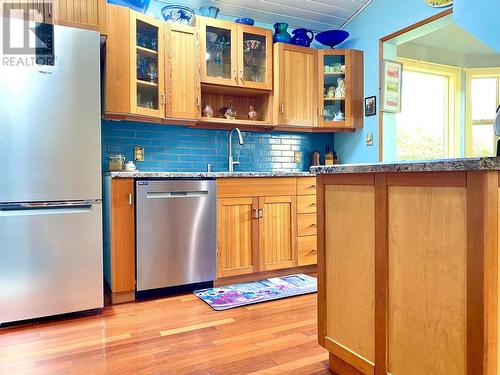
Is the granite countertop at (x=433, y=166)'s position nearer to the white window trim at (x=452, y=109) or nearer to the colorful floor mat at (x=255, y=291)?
the colorful floor mat at (x=255, y=291)

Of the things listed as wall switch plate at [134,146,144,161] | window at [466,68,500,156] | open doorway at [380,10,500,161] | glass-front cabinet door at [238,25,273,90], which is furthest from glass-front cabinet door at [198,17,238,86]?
window at [466,68,500,156]

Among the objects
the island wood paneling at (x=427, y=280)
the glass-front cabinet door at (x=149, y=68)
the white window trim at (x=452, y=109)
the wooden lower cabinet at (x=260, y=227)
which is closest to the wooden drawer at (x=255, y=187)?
the wooden lower cabinet at (x=260, y=227)

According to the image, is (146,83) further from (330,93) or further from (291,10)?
(330,93)

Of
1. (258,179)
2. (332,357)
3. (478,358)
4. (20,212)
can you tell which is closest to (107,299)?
(20,212)

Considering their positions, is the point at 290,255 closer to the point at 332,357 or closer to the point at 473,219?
the point at 332,357

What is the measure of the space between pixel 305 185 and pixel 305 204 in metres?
0.16

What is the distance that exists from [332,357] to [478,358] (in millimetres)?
719

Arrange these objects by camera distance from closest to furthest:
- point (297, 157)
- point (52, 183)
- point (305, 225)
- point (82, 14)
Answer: point (52, 183) < point (82, 14) < point (305, 225) < point (297, 157)

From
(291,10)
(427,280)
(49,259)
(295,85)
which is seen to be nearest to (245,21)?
(291,10)

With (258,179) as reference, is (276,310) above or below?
below

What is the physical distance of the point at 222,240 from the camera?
2797 mm

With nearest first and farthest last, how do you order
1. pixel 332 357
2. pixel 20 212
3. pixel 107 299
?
pixel 332 357 → pixel 20 212 → pixel 107 299

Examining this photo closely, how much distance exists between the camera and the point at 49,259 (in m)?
2.12

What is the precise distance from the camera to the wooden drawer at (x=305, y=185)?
3.12 metres
